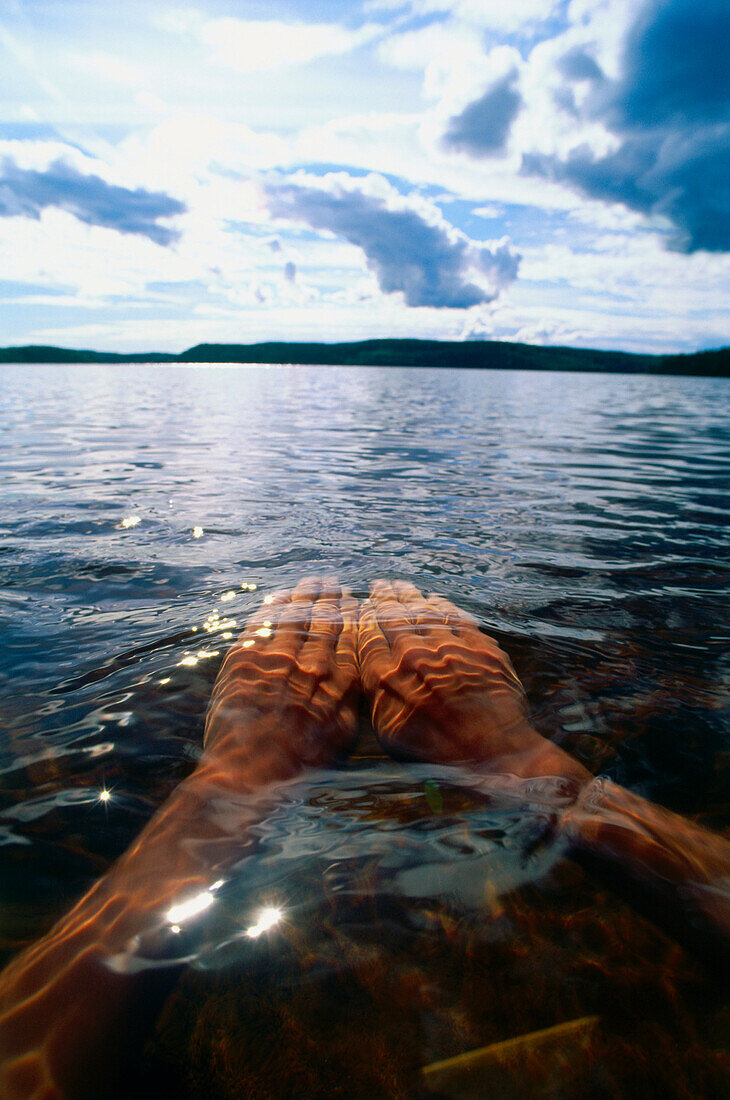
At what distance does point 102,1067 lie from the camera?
1.20m

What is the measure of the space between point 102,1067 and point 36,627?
2.71 meters

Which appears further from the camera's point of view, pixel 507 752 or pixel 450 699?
pixel 450 699

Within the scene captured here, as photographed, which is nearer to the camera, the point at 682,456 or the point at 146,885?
the point at 146,885

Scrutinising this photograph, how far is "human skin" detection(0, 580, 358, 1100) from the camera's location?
1.20m

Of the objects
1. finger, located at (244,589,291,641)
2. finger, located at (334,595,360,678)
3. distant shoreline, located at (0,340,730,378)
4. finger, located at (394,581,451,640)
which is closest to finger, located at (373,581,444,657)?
finger, located at (394,581,451,640)

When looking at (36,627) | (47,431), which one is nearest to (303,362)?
(47,431)

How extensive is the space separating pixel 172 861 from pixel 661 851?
1482 mm

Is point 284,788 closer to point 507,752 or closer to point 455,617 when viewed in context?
point 507,752

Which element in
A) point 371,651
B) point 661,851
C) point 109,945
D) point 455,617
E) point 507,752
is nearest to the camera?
point 109,945

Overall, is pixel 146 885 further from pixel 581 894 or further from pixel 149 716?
pixel 581 894

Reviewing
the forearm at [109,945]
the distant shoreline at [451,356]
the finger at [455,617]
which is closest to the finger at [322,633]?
the finger at [455,617]

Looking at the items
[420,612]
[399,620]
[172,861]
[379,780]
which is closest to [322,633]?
[399,620]

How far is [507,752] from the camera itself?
220 centimetres

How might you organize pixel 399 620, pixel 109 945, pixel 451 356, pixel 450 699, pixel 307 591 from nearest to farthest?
pixel 109 945
pixel 450 699
pixel 399 620
pixel 307 591
pixel 451 356
